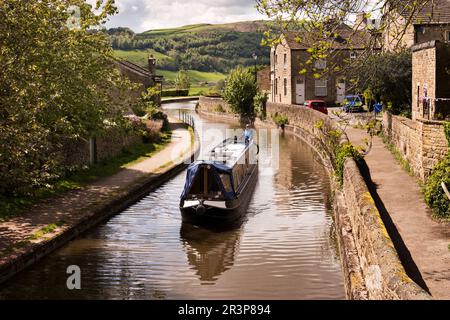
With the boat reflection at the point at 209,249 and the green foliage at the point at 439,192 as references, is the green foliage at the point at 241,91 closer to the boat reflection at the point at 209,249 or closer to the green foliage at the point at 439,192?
the boat reflection at the point at 209,249

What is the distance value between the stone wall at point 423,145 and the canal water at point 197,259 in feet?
10.8

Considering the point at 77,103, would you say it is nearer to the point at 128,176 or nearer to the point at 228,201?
the point at 128,176

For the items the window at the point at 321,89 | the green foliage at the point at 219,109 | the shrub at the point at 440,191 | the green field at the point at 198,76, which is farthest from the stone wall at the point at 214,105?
the green field at the point at 198,76

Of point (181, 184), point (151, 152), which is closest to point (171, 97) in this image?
point (151, 152)

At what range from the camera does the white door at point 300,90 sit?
58234 millimetres

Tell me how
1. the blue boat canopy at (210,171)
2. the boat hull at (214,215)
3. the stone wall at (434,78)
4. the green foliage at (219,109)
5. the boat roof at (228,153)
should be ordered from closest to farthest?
the boat hull at (214,215) → the blue boat canopy at (210,171) → the boat roof at (228,153) → the stone wall at (434,78) → the green foliage at (219,109)

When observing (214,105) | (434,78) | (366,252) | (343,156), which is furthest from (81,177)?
(214,105)

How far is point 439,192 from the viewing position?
15.9 metres

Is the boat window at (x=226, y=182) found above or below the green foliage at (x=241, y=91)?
below

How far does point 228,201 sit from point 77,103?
24.6ft

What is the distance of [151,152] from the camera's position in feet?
112

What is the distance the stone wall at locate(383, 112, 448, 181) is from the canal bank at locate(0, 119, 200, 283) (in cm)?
1000

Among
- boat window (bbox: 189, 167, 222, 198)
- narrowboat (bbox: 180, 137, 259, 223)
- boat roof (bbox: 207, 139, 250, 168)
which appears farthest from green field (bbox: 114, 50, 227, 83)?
boat window (bbox: 189, 167, 222, 198)

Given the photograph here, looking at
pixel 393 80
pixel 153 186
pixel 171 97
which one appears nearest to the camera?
pixel 153 186
